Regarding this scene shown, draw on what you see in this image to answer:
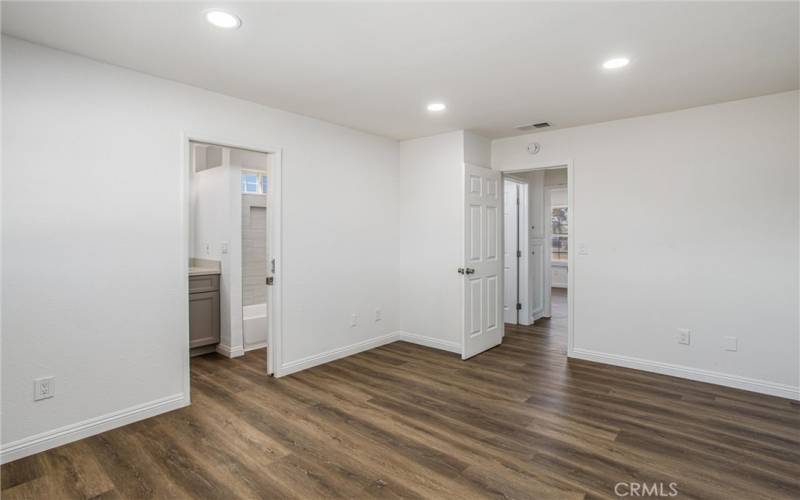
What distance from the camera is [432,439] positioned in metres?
2.69

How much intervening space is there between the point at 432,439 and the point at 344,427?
619mm

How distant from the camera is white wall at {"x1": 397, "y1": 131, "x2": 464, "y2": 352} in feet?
15.1

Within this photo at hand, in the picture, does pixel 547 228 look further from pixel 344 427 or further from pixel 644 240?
pixel 344 427

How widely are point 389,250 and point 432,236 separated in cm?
57

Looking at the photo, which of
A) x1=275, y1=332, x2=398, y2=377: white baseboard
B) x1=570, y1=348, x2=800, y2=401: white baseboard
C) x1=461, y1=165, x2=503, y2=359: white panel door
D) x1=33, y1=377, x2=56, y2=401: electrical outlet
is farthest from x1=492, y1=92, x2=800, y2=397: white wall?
x1=33, y1=377, x2=56, y2=401: electrical outlet

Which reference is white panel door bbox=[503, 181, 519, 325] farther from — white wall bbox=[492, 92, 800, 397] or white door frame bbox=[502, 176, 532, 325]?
white wall bbox=[492, 92, 800, 397]

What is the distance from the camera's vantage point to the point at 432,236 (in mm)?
4812

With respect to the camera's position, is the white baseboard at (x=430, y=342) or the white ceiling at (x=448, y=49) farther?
the white baseboard at (x=430, y=342)

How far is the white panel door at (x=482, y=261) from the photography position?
440 cm

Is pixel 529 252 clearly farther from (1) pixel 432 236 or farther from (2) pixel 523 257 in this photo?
(1) pixel 432 236

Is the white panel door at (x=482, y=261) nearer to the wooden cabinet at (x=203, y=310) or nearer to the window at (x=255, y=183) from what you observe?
the window at (x=255, y=183)

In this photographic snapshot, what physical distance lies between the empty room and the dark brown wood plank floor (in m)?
0.02

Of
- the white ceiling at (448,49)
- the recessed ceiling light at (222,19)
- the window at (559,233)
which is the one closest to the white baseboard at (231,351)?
the white ceiling at (448,49)

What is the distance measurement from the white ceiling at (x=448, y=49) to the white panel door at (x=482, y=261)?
108cm
